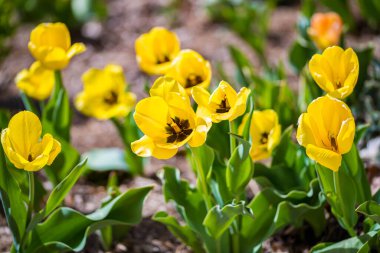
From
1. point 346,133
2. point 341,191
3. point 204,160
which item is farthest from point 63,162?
point 346,133

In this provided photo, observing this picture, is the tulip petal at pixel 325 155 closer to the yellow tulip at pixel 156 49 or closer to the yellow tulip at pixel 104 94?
the yellow tulip at pixel 156 49

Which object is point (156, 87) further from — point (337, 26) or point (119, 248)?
point (337, 26)

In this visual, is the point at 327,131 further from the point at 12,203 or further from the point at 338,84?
the point at 12,203

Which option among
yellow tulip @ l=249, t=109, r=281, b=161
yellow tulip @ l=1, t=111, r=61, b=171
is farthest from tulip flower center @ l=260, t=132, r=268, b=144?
yellow tulip @ l=1, t=111, r=61, b=171

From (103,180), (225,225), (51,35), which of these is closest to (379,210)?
(225,225)

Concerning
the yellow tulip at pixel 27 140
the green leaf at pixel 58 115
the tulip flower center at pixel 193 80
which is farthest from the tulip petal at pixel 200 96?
the green leaf at pixel 58 115

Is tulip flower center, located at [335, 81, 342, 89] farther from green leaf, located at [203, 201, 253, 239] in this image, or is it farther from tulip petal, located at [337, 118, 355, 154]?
green leaf, located at [203, 201, 253, 239]
